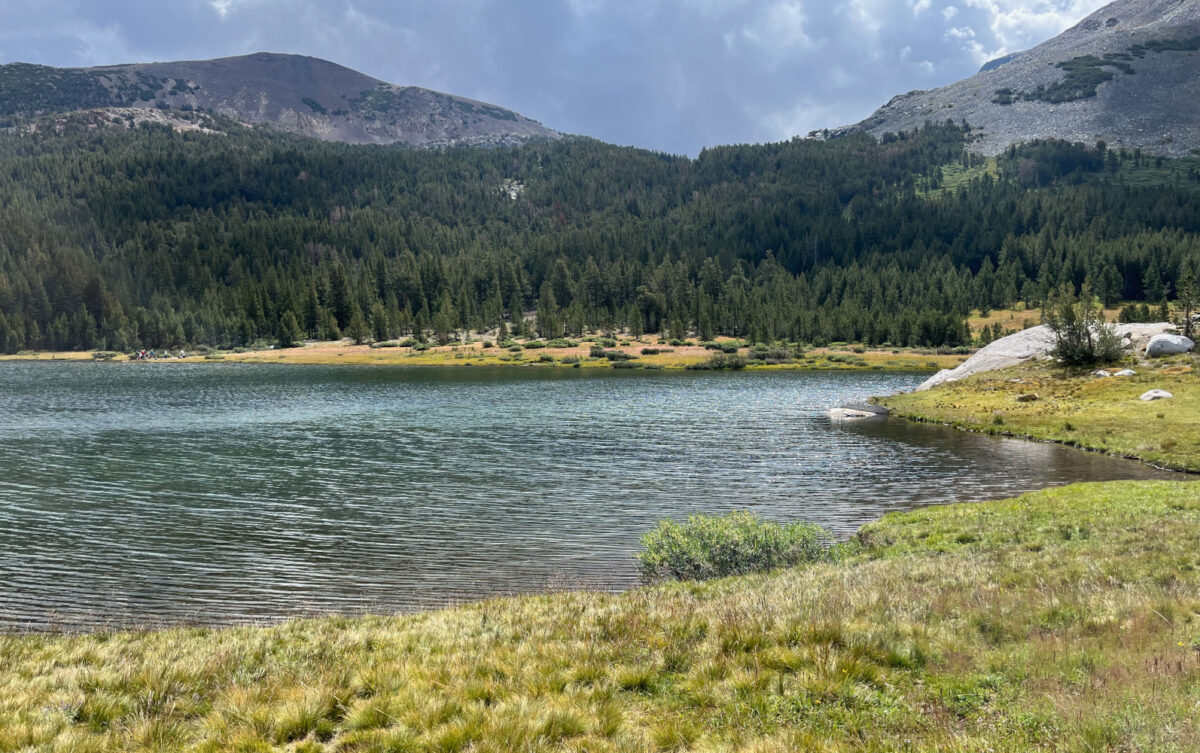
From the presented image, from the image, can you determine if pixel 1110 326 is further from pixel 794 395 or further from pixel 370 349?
pixel 370 349

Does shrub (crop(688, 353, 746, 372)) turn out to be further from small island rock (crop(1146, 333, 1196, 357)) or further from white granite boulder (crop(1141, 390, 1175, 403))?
white granite boulder (crop(1141, 390, 1175, 403))

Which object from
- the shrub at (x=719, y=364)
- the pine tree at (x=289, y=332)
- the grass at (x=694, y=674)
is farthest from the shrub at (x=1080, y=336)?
the pine tree at (x=289, y=332)

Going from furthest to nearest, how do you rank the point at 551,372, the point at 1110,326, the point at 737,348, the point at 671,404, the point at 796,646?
the point at 737,348, the point at 551,372, the point at 671,404, the point at 1110,326, the point at 796,646

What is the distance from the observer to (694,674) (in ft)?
30.6

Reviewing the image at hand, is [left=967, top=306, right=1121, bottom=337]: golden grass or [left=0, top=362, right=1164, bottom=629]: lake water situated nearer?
[left=0, top=362, right=1164, bottom=629]: lake water

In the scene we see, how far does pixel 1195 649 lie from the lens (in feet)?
28.6

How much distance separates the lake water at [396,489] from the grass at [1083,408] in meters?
3.09

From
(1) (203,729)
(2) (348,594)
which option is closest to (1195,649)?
(1) (203,729)

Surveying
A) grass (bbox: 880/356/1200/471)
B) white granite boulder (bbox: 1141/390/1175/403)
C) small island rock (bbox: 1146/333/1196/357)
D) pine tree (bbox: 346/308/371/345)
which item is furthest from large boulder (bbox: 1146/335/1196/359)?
pine tree (bbox: 346/308/371/345)

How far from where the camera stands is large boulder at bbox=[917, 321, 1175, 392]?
239ft

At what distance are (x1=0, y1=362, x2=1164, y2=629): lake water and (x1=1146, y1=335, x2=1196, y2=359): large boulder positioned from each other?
34.5 meters

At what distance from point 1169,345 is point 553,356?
395 ft

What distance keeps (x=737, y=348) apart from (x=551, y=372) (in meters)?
59.1

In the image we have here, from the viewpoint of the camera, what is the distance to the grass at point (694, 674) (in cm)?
745
